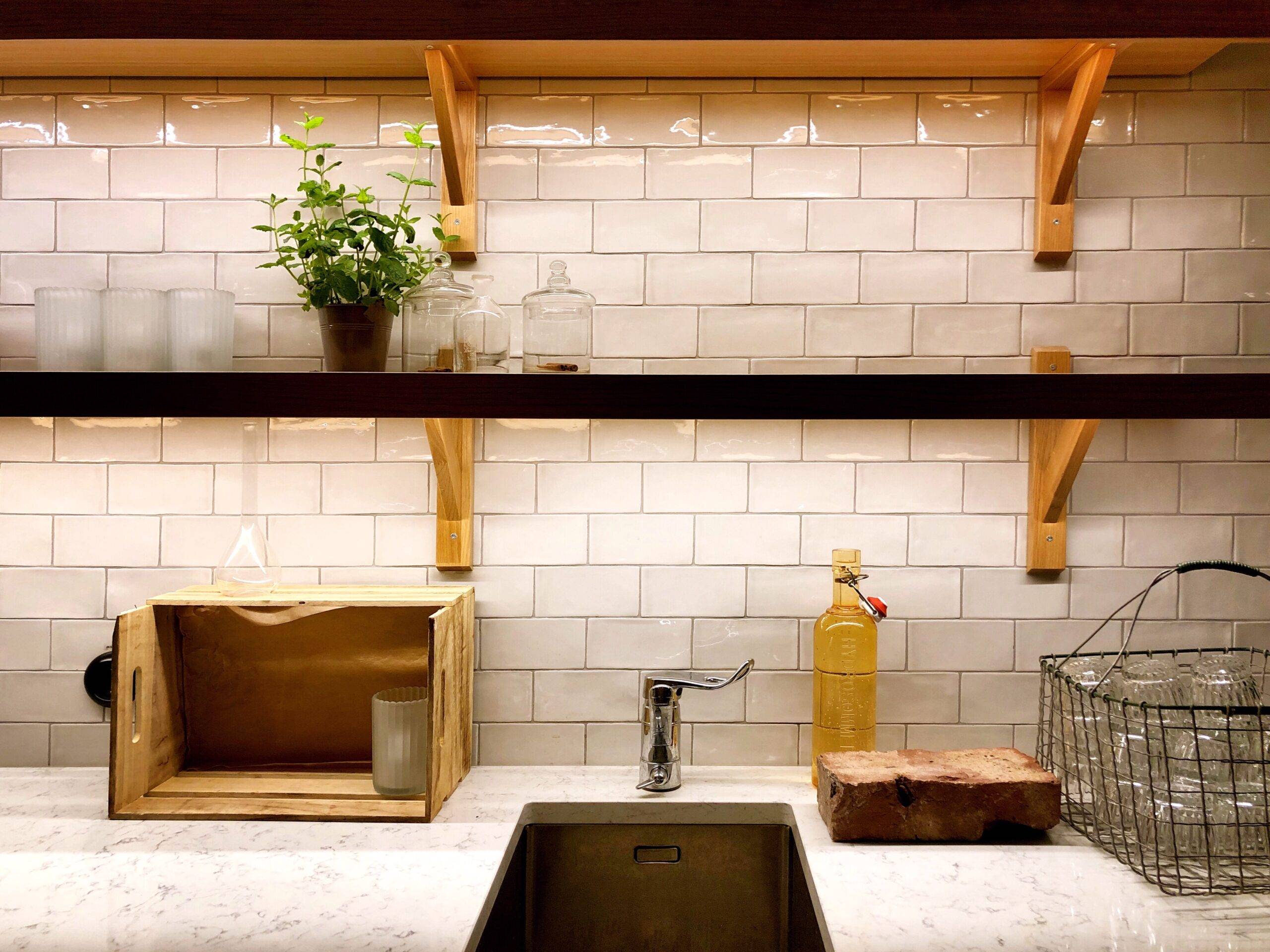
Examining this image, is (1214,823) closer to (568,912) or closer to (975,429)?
(975,429)

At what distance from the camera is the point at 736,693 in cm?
156

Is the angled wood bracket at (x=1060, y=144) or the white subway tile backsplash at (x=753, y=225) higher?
the angled wood bracket at (x=1060, y=144)

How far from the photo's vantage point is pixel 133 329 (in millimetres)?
1296

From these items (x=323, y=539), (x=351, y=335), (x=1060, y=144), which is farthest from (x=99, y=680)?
(x=1060, y=144)

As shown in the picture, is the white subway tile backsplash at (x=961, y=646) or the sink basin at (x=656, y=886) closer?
the sink basin at (x=656, y=886)

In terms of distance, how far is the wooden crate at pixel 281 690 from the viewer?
4.53ft

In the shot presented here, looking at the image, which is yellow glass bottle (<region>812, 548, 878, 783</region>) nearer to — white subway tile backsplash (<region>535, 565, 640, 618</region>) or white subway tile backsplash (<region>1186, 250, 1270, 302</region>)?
white subway tile backsplash (<region>535, 565, 640, 618</region>)

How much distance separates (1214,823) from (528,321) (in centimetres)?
115

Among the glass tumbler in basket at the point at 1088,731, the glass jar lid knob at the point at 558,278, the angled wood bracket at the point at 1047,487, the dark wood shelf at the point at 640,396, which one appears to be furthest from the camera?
the angled wood bracket at the point at 1047,487

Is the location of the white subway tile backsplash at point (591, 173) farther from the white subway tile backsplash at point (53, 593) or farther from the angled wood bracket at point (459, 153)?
the white subway tile backsplash at point (53, 593)

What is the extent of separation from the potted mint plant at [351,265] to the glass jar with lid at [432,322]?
2 centimetres

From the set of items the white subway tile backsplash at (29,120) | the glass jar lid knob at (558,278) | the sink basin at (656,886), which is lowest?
the sink basin at (656,886)

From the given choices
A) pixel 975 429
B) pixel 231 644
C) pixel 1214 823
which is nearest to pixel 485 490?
pixel 231 644

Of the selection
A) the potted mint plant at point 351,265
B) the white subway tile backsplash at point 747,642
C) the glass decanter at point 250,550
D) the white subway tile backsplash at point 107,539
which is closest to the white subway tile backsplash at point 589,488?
the white subway tile backsplash at point 747,642
